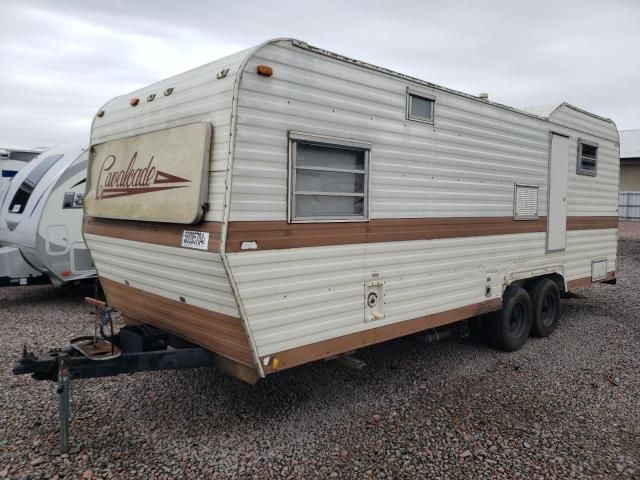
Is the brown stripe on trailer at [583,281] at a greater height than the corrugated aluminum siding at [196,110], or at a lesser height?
lesser

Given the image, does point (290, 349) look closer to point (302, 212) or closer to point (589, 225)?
point (302, 212)

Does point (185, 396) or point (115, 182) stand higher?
point (115, 182)

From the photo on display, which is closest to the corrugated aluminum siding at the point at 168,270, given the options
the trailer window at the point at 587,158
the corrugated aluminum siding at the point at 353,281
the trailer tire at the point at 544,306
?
the corrugated aluminum siding at the point at 353,281

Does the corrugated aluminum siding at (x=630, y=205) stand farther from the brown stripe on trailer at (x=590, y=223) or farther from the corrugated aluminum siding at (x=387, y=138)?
the corrugated aluminum siding at (x=387, y=138)

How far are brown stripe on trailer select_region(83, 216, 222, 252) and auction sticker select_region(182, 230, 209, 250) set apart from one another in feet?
0.10

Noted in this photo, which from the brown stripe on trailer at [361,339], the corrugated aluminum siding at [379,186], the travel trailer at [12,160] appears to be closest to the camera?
the corrugated aluminum siding at [379,186]

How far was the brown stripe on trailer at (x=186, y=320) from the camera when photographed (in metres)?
3.85

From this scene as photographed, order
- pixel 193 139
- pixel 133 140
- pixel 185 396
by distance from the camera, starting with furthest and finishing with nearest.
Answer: pixel 185 396 < pixel 133 140 < pixel 193 139

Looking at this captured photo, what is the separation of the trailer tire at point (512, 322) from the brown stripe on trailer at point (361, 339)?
2.50ft

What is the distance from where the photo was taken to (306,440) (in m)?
4.23

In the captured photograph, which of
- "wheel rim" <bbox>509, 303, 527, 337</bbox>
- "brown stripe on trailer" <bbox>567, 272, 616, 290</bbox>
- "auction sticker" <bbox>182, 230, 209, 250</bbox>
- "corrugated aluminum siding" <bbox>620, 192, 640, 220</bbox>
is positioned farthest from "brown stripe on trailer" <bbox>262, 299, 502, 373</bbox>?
"corrugated aluminum siding" <bbox>620, 192, 640, 220</bbox>

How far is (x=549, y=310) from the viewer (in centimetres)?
757

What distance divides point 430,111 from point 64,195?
261 inches

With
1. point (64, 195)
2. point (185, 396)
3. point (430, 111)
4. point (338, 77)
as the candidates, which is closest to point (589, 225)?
point (430, 111)
